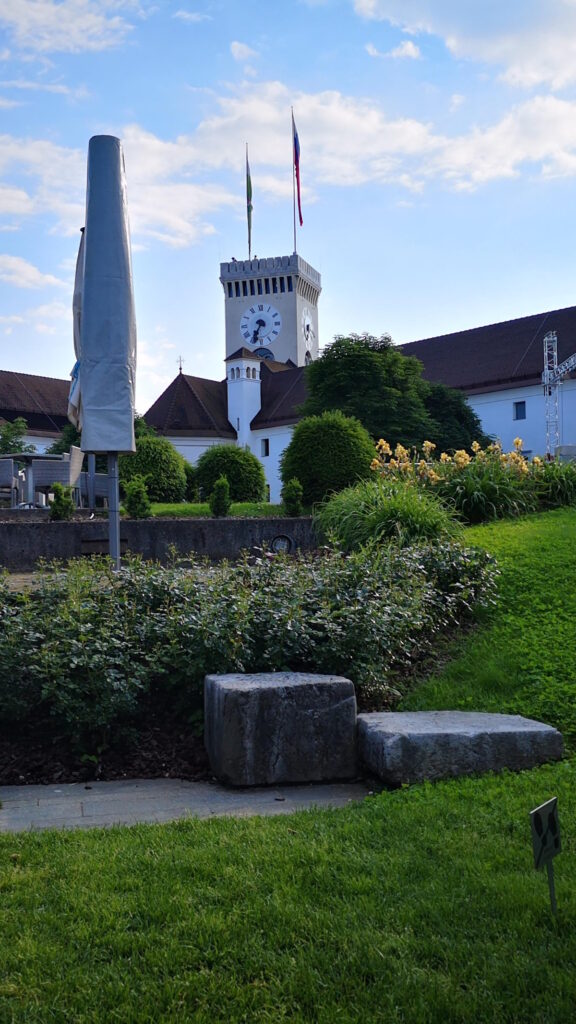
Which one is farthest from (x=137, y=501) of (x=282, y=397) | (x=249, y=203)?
(x=249, y=203)

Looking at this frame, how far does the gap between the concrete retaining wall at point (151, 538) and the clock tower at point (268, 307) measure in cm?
6443

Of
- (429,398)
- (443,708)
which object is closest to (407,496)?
(443,708)

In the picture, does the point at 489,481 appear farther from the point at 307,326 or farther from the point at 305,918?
the point at 307,326

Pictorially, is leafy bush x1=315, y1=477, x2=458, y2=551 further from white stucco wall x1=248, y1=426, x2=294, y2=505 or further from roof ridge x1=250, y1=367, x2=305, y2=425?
roof ridge x1=250, y1=367, x2=305, y2=425

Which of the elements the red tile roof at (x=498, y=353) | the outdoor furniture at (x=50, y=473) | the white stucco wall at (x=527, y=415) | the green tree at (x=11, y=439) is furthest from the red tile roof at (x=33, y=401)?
the outdoor furniture at (x=50, y=473)

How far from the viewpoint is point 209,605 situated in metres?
4.91

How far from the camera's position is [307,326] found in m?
77.6

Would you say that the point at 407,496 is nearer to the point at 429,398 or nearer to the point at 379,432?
the point at 379,432

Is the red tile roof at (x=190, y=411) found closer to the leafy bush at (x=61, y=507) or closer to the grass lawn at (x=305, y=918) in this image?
the leafy bush at (x=61, y=507)

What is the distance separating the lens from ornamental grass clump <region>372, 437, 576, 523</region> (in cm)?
1099

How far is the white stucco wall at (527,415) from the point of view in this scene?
42.9 m

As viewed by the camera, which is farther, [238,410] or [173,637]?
[238,410]

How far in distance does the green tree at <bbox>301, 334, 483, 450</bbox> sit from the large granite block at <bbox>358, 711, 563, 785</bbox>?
28.4 metres

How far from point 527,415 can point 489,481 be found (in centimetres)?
3472
